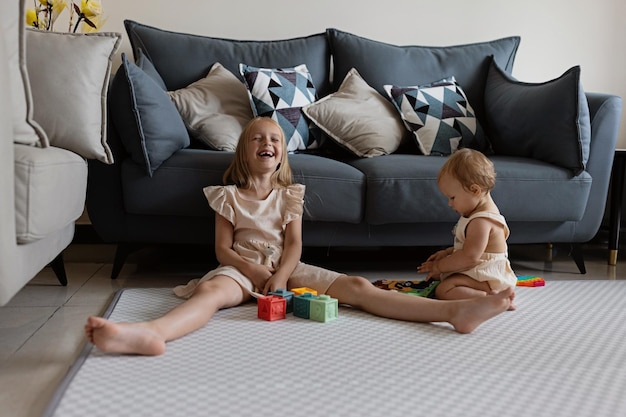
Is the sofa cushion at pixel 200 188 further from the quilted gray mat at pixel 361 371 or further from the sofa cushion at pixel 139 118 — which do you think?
the quilted gray mat at pixel 361 371

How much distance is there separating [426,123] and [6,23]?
170 centimetres

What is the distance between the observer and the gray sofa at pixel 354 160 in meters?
2.36

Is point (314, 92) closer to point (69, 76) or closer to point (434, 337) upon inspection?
point (69, 76)

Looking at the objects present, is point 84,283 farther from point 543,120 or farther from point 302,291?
point 543,120

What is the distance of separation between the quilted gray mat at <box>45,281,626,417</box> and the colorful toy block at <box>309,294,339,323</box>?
0.03 metres

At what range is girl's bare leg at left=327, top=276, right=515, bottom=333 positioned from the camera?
5.68 ft

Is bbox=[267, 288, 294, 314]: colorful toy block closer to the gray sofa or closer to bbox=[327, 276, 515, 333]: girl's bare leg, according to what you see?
bbox=[327, 276, 515, 333]: girl's bare leg

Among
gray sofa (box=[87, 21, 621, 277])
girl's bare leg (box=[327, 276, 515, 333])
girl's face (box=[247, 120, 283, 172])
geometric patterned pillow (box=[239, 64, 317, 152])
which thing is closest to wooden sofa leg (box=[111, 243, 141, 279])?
gray sofa (box=[87, 21, 621, 277])

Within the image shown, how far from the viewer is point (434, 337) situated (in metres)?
1.76

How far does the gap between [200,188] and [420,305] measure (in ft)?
2.92

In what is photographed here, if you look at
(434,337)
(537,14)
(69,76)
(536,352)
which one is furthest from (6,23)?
(537,14)

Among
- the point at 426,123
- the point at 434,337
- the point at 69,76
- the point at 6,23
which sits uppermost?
the point at 6,23

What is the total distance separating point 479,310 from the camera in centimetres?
175

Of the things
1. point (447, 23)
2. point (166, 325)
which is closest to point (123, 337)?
point (166, 325)
